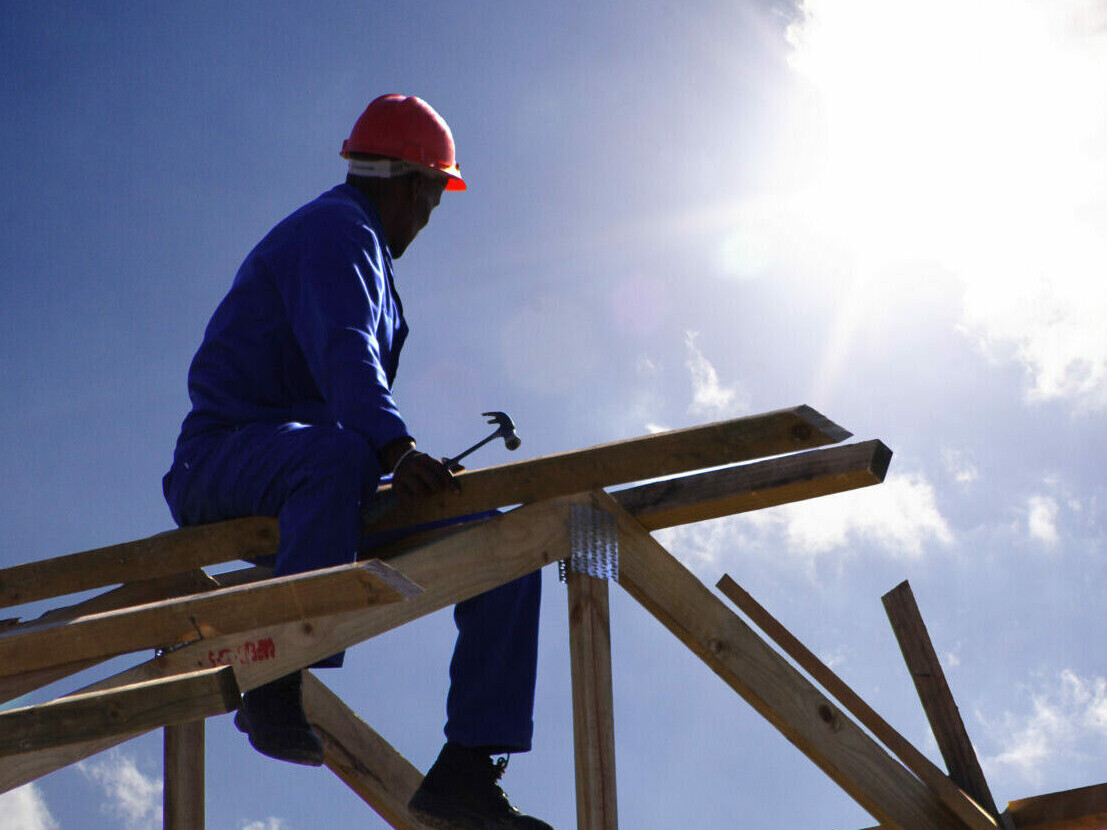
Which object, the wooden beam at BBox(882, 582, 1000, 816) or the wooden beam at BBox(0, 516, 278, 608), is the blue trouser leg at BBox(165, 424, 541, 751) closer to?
the wooden beam at BBox(0, 516, 278, 608)

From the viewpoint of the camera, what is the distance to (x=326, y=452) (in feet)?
12.1

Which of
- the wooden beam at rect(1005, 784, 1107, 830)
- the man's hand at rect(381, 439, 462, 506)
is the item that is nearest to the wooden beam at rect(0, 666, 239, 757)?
the man's hand at rect(381, 439, 462, 506)

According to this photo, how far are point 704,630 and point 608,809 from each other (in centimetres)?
71

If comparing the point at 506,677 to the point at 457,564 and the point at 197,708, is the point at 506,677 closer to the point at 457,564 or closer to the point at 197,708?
the point at 457,564

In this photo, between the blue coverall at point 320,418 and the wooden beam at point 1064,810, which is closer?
the blue coverall at point 320,418

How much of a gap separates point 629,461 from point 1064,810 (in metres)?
2.15

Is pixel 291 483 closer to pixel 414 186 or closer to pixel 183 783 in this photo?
pixel 414 186

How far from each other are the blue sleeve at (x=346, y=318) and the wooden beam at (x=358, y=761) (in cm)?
157

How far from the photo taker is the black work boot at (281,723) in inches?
144

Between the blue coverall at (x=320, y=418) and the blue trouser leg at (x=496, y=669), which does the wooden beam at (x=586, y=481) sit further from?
the blue trouser leg at (x=496, y=669)

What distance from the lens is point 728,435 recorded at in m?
3.81

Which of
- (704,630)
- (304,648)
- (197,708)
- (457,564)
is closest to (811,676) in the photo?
(704,630)

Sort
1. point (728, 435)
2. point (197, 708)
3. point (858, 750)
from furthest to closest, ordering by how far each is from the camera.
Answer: point (858, 750)
point (728, 435)
point (197, 708)

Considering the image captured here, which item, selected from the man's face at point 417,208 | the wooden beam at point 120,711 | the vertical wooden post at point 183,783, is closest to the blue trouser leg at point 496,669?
A: the vertical wooden post at point 183,783
